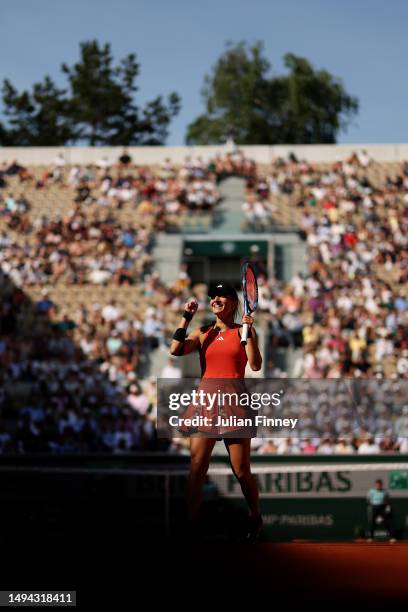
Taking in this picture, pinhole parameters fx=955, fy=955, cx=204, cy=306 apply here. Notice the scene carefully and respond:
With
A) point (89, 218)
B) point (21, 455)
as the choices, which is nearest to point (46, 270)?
point (89, 218)

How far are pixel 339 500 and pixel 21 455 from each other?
227 inches

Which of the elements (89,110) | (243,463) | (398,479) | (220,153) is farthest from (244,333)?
(89,110)

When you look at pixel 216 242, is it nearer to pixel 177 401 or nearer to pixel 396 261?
pixel 396 261

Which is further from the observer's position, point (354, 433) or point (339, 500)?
point (354, 433)

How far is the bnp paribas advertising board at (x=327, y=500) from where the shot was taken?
1574cm

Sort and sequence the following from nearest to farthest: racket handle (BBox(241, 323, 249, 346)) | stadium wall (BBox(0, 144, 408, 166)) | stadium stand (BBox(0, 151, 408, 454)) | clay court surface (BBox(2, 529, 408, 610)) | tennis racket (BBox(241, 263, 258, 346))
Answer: clay court surface (BBox(2, 529, 408, 610))
racket handle (BBox(241, 323, 249, 346))
tennis racket (BBox(241, 263, 258, 346))
stadium stand (BBox(0, 151, 408, 454))
stadium wall (BBox(0, 144, 408, 166))

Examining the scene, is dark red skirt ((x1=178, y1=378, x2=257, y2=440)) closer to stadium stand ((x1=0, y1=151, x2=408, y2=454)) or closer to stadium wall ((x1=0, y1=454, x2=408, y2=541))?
stadium wall ((x1=0, y1=454, x2=408, y2=541))

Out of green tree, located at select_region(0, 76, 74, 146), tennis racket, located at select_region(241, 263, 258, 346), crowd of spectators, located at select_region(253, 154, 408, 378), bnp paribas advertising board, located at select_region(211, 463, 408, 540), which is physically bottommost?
bnp paribas advertising board, located at select_region(211, 463, 408, 540)

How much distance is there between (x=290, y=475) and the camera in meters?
15.8

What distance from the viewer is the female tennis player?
7.68 metres

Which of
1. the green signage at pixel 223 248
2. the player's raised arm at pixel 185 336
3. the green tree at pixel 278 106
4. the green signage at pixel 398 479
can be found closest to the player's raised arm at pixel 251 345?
the player's raised arm at pixel 185 336

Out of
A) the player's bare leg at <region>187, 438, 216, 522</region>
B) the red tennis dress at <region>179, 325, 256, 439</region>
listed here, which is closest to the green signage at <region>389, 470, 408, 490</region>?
the red tennis dress at <region>179, 325, 256, 439</region>

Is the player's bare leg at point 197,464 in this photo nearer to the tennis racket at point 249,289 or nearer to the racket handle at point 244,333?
the racket handle at point 244,333

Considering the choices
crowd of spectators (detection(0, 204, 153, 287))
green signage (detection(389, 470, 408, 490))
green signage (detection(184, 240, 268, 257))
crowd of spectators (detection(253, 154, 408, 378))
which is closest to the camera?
green signage (detection(389, 470, 408, 490))
